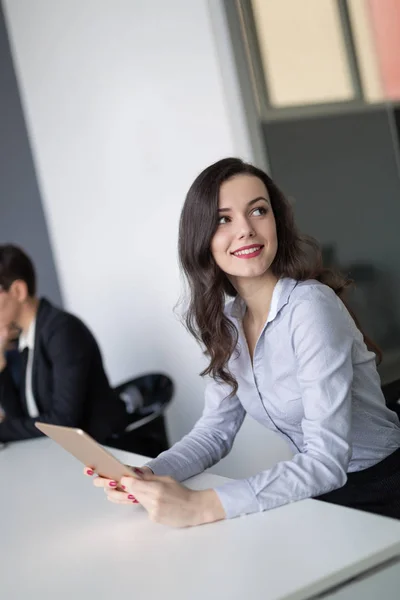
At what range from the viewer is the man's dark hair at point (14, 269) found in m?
3.32

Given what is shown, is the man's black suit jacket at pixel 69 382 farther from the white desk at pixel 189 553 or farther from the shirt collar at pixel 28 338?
the white desk at pixel 189 553

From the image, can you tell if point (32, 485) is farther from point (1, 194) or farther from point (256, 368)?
point (1, 194)

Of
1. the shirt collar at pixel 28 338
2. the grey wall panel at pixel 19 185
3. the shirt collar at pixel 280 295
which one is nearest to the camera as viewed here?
the shirt collar at pixel 280 295

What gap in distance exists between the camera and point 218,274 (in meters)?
2.11

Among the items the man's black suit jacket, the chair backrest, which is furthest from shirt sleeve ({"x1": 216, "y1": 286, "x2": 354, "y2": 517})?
the chair backrest

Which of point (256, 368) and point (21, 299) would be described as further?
point (21, 299)

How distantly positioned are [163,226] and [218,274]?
187cm

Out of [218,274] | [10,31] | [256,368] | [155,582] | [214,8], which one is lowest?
[155,582]

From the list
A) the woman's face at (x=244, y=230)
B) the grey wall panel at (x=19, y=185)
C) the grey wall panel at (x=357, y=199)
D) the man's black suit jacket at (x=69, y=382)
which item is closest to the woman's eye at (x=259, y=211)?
the woman's face at (x=244, y=230)

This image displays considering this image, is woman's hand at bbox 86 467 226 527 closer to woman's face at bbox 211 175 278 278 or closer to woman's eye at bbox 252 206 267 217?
woman's face at bbox 211 175 278 278

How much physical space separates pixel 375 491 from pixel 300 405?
0.27m

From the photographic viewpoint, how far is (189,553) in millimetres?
1478

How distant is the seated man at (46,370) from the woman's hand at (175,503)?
56.5 inches

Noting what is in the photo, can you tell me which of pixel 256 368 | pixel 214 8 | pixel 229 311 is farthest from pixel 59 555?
pixel 214 8
